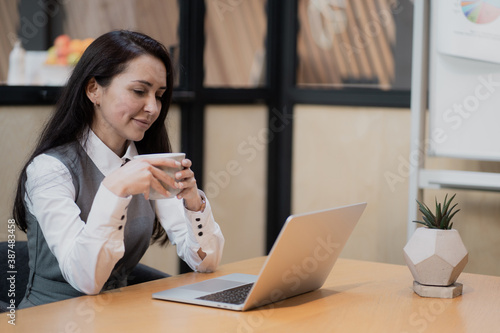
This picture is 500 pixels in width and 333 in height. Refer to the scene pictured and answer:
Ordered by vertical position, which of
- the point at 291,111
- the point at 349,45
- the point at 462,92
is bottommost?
the point at 291,111

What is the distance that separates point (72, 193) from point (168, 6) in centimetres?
201

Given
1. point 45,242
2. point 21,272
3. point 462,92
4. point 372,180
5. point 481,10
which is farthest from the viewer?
point 372,180

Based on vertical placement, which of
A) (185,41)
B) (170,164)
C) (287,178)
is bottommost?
(287,178)

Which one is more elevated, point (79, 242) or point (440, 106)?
point (440, 106)

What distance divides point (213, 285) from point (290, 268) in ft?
0.80

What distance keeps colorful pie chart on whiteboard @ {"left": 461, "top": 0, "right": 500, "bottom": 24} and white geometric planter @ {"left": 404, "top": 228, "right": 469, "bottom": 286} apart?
158 centimetres

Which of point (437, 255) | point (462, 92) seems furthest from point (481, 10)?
point (437, 255)

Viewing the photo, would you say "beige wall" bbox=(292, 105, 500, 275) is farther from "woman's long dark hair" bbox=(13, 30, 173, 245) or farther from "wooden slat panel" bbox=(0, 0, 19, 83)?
"woman's long dark hair" bbox=(13, 30, 173, 245)

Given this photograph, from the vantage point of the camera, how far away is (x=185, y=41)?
3.69 metres

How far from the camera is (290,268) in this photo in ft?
5.10

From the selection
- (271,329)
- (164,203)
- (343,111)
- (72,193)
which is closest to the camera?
(271,329)

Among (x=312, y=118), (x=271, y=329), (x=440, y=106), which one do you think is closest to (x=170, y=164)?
(x=271, y=329)

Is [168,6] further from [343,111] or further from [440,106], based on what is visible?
[440,106]

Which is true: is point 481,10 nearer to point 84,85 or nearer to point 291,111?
point 291,111
